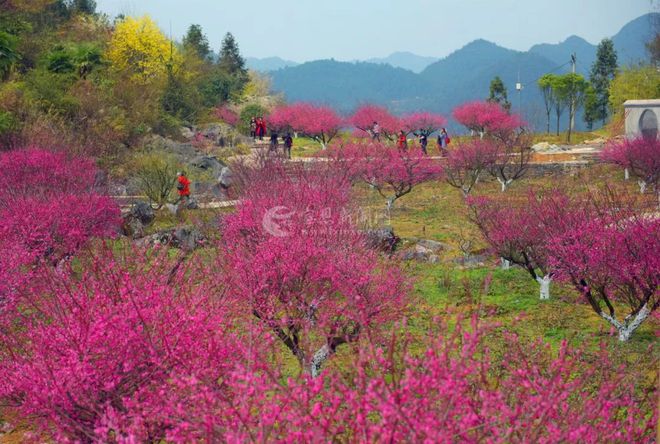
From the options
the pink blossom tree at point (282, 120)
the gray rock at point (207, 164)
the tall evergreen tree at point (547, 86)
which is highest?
the tall evergreen tree at point (547, 86)

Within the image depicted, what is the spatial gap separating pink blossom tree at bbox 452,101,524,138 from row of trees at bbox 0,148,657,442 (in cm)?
3572

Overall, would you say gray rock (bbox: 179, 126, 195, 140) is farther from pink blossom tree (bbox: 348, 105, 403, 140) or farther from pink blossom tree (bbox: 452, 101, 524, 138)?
pink blossom tree (bbox: 452, 101, 524, 138)

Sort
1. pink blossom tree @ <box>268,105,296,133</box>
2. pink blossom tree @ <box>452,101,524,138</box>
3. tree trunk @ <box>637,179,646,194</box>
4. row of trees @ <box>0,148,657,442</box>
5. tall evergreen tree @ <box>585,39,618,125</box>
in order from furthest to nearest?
tall evergreen tree @ <box>585,39,618,125</box> → pink blossom tree @ <box>268,105,296,133</box> → pink blossom tree @ <box>452,101,524,138</box> → tree trunk @ <box>637,179,646,194</box> → row of trees @ <box>0,148,657,442</box>

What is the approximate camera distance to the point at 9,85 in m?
26.5

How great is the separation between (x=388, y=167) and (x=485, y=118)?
22.0m

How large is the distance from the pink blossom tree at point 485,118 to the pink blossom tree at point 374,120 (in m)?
4.64

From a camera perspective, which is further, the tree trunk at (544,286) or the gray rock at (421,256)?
the gray rock at (421,256)

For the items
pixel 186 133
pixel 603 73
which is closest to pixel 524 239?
pixel 186 133

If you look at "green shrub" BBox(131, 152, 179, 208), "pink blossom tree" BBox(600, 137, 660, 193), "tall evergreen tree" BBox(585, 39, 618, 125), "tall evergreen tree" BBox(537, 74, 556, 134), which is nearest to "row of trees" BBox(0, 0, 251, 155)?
"green shrub" BBox(131, 152, 179, 208)

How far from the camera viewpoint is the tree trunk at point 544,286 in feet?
49.8

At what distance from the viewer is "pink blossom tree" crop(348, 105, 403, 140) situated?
48.2 meters

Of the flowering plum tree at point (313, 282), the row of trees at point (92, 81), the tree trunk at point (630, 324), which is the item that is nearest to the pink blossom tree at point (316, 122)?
the row of trees at point (92, 81)

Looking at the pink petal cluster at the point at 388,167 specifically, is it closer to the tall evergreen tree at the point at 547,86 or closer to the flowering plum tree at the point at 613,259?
the flowering plum tree at the point at 613,259

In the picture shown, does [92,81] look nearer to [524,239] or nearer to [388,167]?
[388,167]
